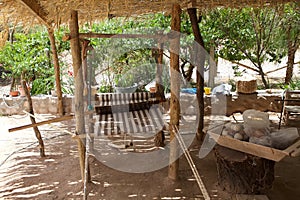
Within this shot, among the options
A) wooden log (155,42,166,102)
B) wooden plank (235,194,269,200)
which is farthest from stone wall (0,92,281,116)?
wooden plank (235,194,269,200)

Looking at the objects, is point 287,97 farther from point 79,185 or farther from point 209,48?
point 79,185

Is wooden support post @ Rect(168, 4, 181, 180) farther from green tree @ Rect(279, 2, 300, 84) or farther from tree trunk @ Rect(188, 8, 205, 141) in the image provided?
green tree @ Rect(279, 2, 300, 84)

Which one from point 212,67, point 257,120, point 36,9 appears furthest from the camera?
point 212,67

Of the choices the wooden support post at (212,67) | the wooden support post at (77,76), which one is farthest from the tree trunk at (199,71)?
the wooden support post at (212,67)

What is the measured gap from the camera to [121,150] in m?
3.58

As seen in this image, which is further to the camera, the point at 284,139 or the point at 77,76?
the point at 77,76

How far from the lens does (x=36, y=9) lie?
108 inches

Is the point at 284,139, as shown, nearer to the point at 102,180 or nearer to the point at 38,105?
the point at 102,180

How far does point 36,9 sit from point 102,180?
1.97m

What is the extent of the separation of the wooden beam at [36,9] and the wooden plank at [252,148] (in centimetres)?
219

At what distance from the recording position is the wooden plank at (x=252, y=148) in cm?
197

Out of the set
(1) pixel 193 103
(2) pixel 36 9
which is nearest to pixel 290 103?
(1) pixel 193 103

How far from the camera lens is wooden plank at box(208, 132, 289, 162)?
1.97 m

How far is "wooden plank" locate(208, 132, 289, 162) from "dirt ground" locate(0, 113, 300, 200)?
20.0 inches
